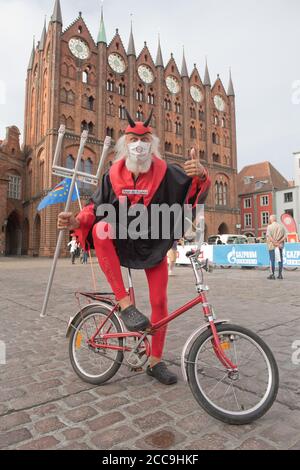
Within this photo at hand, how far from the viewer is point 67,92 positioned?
1320 inches

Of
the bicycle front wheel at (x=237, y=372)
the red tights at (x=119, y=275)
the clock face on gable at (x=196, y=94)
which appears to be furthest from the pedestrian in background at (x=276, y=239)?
the clock face on gable at (x=196, y=94)

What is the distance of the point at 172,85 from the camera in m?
43.6

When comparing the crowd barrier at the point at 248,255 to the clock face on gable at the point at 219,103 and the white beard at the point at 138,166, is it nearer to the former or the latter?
the white beard at the point at 138,166

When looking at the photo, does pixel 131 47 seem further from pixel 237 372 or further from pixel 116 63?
pixel 237 372

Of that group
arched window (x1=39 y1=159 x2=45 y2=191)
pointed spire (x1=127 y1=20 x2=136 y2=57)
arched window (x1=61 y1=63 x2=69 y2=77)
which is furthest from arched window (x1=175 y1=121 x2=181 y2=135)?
arched window (x1=39 y1=159 x2=45 y2=191)

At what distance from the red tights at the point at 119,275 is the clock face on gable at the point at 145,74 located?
42.2m

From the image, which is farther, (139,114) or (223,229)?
(223,229)

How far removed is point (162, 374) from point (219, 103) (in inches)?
2002

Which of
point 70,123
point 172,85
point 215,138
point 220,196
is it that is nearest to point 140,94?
point 172,85

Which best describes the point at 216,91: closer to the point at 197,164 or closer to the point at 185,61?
the point at 185,61

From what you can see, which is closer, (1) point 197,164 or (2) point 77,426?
(2) point 77,426

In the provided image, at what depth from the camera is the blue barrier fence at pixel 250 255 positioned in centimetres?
1412

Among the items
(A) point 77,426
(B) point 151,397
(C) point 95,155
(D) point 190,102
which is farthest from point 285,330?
(D) point 190,102
